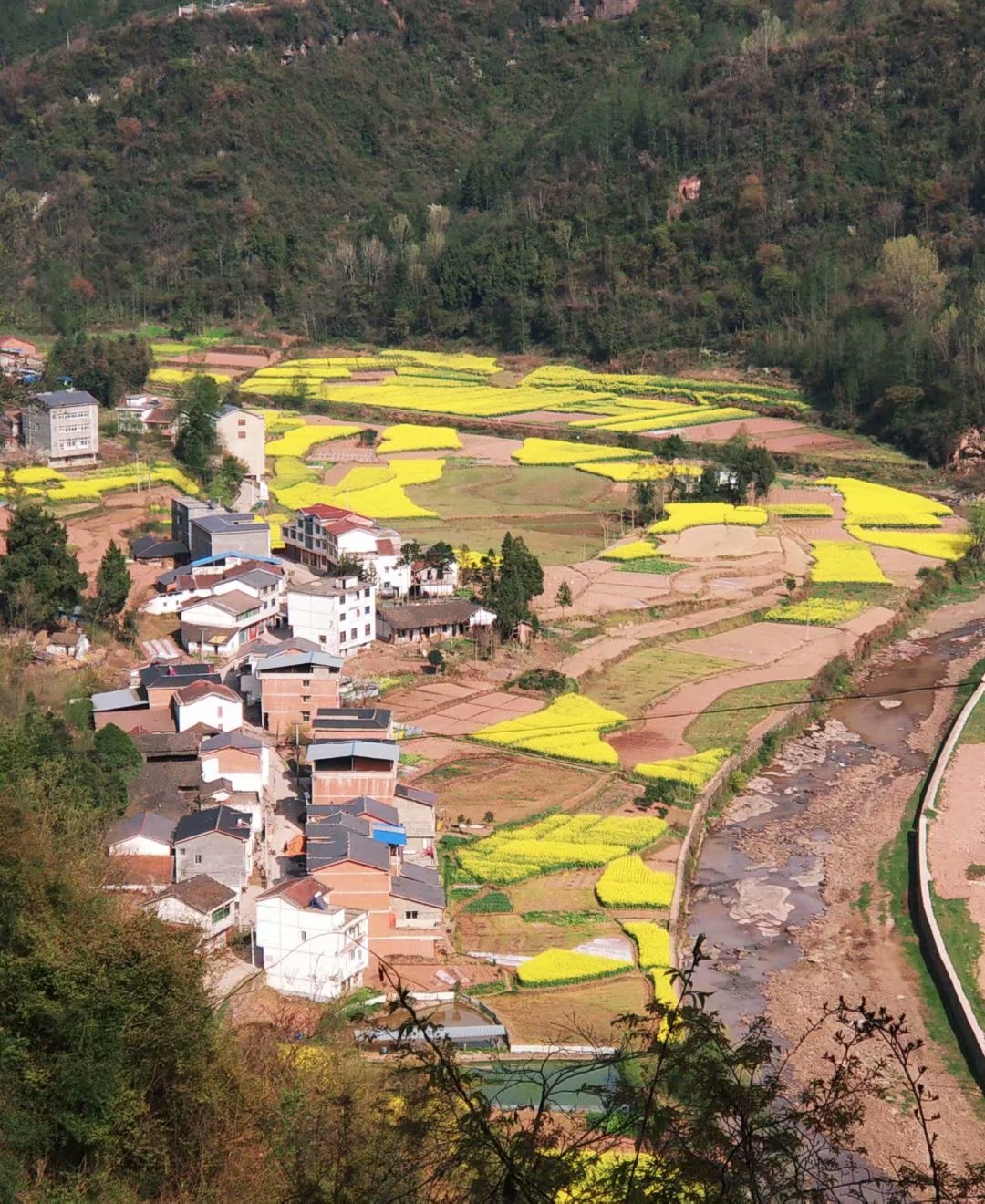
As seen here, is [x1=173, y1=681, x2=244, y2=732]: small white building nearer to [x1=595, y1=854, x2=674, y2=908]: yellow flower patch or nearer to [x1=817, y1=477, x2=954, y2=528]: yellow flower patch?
[x1=595, y1=854, x2=674, y2=908]: yellow flower patch

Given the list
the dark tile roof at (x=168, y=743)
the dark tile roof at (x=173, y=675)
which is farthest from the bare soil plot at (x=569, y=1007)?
the dark tile roof at (x=173, y=675)

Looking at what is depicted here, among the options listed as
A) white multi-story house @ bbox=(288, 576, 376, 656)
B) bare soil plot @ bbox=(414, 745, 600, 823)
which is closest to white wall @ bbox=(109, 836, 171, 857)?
bare soil plot @ bbox=(414, 745, 600, 823)

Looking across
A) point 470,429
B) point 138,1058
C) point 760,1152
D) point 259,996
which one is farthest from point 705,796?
point 470,429

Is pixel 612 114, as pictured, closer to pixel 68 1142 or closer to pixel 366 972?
pixel 366 972

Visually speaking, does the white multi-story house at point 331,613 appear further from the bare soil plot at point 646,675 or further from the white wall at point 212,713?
the white wall at point 212,713

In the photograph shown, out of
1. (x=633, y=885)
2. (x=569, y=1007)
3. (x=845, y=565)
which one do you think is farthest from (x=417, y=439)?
(x=569, y=1007)

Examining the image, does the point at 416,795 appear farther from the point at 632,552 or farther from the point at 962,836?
the point at 632,552
